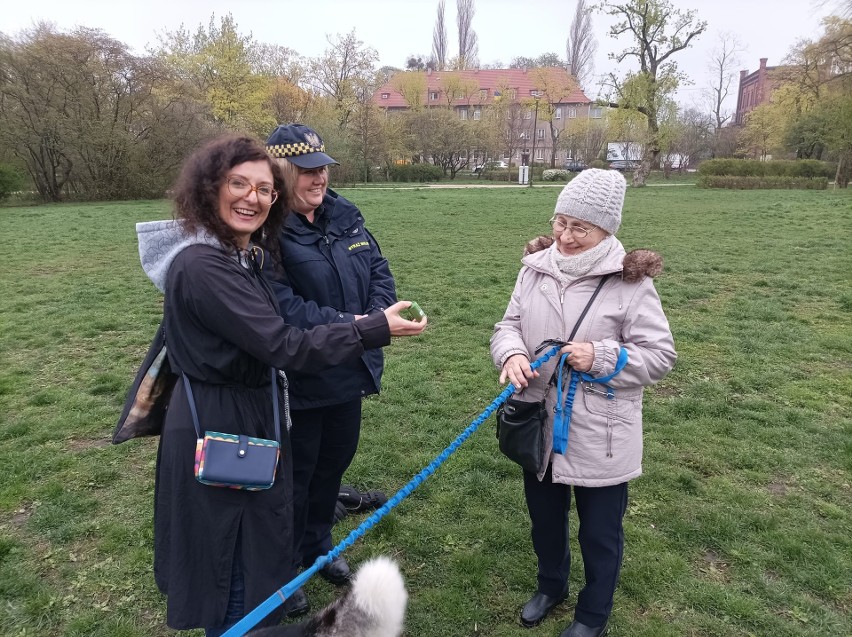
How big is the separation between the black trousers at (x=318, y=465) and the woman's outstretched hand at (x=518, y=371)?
2.74ft

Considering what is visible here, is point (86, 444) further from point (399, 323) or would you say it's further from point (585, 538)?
point (585, 538)

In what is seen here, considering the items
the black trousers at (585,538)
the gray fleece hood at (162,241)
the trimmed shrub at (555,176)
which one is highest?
the gray fleece hood at (162,241)

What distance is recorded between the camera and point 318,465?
293 centimetres

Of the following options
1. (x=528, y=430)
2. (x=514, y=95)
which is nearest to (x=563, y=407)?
(x=528, y=430)

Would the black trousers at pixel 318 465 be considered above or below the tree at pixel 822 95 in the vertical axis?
below

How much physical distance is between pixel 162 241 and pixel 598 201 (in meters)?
1.64

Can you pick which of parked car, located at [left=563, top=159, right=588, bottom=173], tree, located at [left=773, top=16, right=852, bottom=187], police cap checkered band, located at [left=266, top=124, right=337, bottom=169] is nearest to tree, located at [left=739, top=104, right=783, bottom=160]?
tree, located at [left=773, top=16, right=852, bottom=187]

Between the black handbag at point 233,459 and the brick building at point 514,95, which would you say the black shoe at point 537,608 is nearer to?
the black handbag at point 233,459

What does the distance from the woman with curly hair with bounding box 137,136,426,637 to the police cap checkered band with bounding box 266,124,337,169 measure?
405 millimetres

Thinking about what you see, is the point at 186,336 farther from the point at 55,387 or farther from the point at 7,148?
the point at 7,148

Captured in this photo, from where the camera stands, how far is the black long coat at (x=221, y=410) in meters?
1.82

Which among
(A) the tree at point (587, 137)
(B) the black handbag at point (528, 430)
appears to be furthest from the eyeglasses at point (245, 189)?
(A) the tree at point (587, 137)

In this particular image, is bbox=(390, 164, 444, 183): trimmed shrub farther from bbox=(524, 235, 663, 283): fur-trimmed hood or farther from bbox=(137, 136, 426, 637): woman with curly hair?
bbox=(137, 136, 426, 637): woman with curly hair

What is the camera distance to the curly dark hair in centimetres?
188
